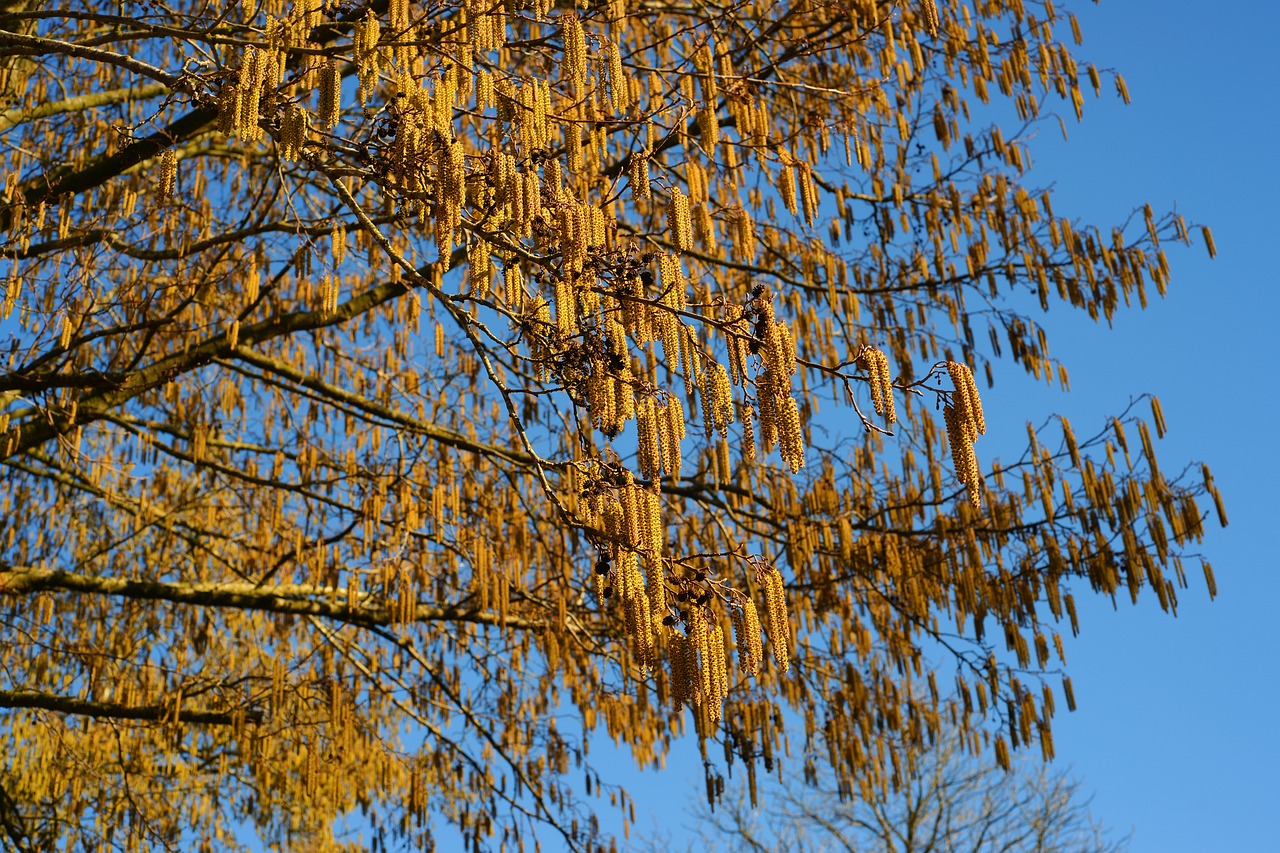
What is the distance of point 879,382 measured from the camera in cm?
289

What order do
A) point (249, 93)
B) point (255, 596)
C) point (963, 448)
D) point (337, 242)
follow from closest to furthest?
1. point (963, 448)
2. point (249, 93)
3. point (337, 242)
4. point (255, 596)

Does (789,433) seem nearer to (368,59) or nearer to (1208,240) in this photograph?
(368,59)

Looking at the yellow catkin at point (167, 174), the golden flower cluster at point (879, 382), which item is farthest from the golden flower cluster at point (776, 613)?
the yellow catkin at point (167, 174)

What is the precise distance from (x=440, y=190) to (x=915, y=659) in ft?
12.5

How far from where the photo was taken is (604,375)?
3.07 m

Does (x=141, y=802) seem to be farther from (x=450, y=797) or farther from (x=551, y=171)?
(x=551, y=171)

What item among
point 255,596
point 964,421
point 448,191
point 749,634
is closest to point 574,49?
point 448,191

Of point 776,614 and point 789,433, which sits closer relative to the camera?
point 789,433

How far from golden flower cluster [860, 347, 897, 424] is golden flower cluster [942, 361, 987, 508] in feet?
0.43

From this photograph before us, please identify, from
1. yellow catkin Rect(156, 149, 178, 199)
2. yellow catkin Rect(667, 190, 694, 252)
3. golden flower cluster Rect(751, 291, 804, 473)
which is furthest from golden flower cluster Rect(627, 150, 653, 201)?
yellow catkin Rect(156, 149, 178, 199)

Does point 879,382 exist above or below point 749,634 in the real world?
above

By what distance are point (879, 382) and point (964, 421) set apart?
0.70 feet

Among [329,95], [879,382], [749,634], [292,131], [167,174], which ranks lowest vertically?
[749,634]

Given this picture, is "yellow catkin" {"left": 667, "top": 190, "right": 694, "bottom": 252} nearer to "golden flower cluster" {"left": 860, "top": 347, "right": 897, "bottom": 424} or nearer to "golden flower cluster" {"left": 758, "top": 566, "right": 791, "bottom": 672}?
"golden flower cluster" {"left": 860, "top": 347, "right": 897, "bottom": 424}
